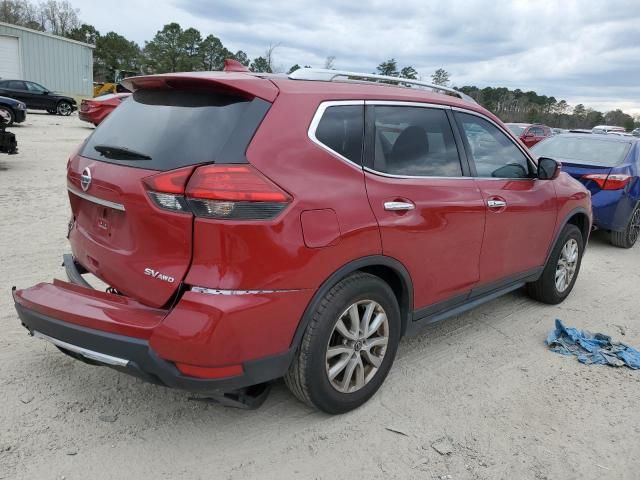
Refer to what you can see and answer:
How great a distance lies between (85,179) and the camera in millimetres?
2854

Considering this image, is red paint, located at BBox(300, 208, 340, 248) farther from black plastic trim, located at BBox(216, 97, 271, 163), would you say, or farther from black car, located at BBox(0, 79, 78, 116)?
black car, located at BBox(0, 79, 78, 116)

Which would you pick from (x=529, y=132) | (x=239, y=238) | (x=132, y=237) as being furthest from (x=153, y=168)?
(x=529, y=132)

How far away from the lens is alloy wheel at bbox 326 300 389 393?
283cm

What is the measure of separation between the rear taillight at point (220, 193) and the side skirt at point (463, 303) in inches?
55.6

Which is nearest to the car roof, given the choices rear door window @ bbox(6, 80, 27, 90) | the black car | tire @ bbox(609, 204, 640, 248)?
tire @ bbox(609, 204, 640, 248)

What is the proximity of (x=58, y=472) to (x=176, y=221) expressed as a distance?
1.30 metres

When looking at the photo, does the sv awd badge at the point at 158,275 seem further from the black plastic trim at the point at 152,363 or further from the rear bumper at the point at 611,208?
the rear bumper at the point at 611,208

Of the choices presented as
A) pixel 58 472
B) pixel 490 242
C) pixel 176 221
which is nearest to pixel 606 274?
pixel 490 242

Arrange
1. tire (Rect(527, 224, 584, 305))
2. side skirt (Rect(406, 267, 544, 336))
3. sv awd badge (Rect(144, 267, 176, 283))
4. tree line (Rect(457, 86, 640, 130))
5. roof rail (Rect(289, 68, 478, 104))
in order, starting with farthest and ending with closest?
tree line (Rect(457, 86, 640, 130)) → tire (Rect(527, 224, 584, 305)) → side skirt (Rect(406, 267, 544, 336)) → roof rail (Rect(289, 68, 478, 104)) → sv awd badge (Rect(144, 267, 176, 283))

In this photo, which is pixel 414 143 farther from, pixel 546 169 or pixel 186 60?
pixel 186 60

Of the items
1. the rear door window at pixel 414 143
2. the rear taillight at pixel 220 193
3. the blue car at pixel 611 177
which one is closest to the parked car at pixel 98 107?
the blue car at pixel 611 177

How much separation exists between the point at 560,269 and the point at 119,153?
4.00m

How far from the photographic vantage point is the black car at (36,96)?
2339 centimetres

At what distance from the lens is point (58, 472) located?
8.04ft
